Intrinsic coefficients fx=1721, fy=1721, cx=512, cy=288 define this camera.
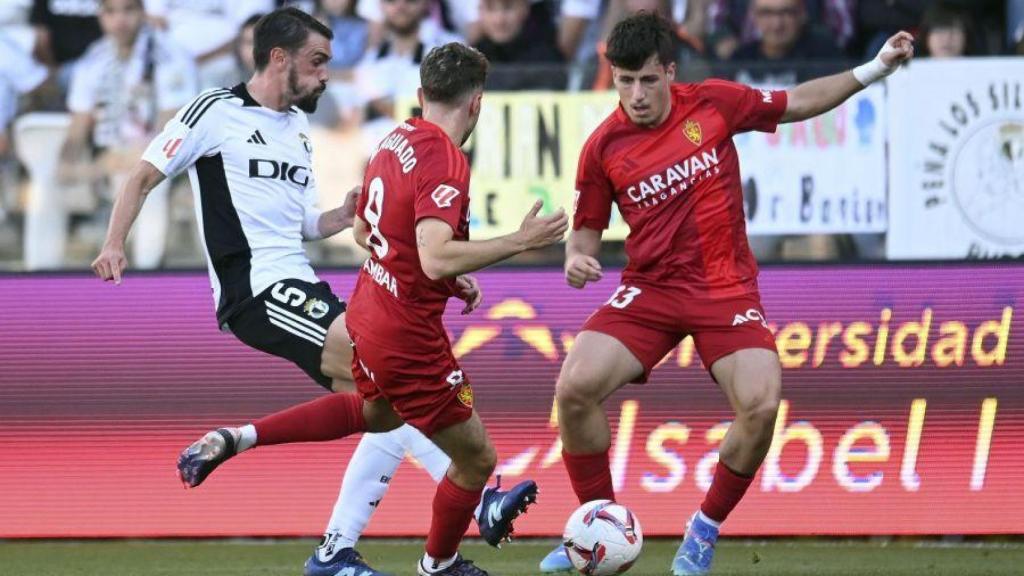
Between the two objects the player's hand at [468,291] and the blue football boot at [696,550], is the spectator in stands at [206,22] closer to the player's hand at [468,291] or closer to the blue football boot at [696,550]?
the player's hand at [468,291]

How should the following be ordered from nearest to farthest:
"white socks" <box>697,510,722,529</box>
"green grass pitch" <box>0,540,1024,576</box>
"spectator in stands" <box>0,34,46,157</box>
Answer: "white socks" <box>697,510,722,529</box>
"green grass pitch" <box>0,540,1024,576</box>
"spectator in stands" <box>0,34,46,157</box>

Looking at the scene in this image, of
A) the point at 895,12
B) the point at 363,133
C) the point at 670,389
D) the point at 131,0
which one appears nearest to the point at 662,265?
the point at 670,389

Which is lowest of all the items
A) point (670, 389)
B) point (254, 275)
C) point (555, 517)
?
point (555, 517)

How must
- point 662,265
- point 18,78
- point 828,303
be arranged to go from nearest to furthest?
1. point 662,265
2. point 828,303
3. point 18,78

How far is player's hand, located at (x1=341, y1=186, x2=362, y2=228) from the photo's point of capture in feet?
22.4

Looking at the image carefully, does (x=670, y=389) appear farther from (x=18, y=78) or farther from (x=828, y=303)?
(x=18, y=78)

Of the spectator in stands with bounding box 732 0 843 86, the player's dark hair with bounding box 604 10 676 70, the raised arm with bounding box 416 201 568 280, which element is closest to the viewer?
the raised arm with bounding box 416 201 568 280

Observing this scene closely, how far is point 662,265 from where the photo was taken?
6672 millimetres

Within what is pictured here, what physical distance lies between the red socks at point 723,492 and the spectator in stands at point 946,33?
9.63 ft

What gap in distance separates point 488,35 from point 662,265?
2.73m

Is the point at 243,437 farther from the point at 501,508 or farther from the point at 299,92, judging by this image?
the point at 299,92

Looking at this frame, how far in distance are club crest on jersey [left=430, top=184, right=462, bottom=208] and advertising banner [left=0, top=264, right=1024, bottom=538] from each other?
256cm

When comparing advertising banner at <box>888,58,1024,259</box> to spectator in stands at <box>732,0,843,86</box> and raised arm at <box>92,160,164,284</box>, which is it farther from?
raised arm at <box>92,160,164,284</box>

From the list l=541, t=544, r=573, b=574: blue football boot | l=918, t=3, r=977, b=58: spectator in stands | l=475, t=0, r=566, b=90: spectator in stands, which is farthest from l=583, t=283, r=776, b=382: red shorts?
l=918, t=3, r=977, b=58: spectator in stands
